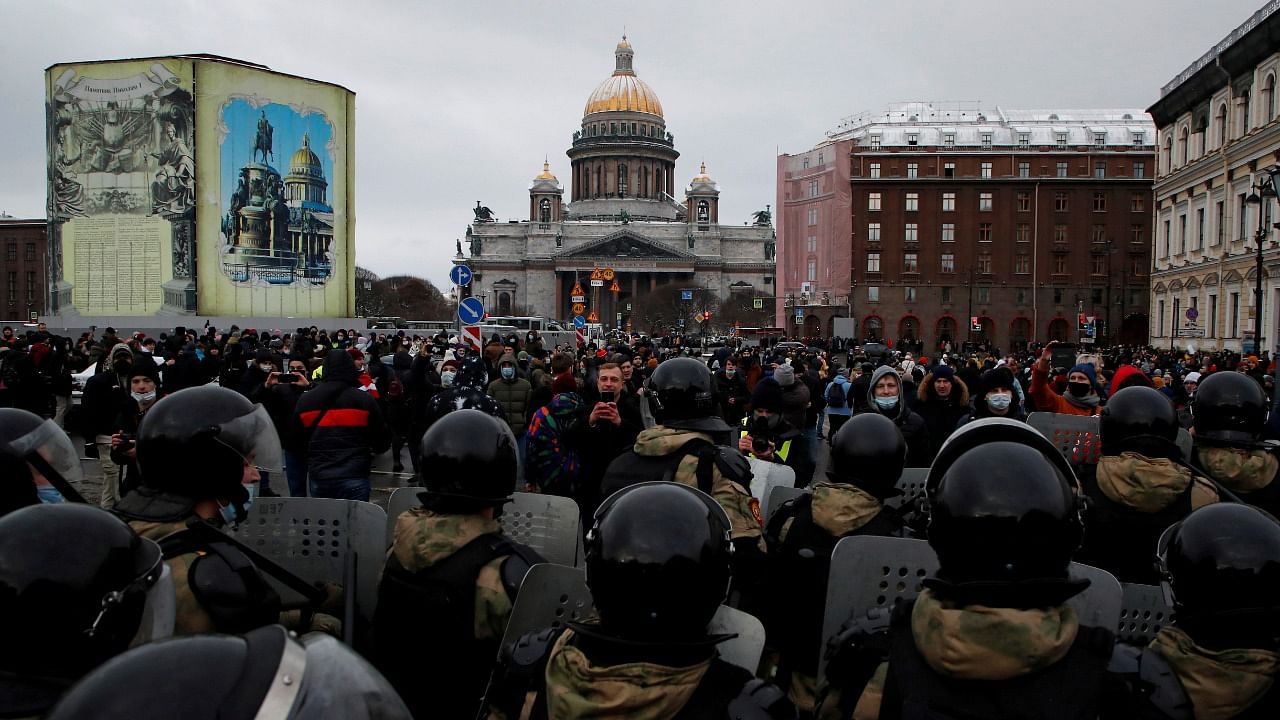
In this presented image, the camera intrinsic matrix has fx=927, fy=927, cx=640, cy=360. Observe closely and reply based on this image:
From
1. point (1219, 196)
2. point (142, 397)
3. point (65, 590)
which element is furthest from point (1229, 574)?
point (1219, 196)

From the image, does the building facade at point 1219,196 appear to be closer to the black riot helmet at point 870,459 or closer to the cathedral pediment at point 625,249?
the black riot helmet at point 870,459

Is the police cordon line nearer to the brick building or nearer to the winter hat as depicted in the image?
the winter hat

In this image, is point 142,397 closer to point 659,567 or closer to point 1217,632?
point 659,567

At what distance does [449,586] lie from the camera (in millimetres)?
2641

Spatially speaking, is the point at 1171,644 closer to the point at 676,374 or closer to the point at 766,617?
the point at 766,617

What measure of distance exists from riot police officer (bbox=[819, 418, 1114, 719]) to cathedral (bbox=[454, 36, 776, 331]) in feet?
273

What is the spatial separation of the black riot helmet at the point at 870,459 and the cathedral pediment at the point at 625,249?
93287 mm

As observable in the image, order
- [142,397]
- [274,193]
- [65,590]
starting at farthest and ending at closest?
[274,193]
[142,397]
[65,590]

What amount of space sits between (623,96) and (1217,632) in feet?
358

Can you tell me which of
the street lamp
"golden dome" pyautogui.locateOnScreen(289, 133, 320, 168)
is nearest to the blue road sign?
the street lamp

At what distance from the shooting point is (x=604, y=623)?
1.89 metres

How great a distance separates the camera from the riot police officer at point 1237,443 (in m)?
3.70

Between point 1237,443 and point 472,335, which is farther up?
point 472,335

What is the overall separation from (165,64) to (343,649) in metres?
43.8
